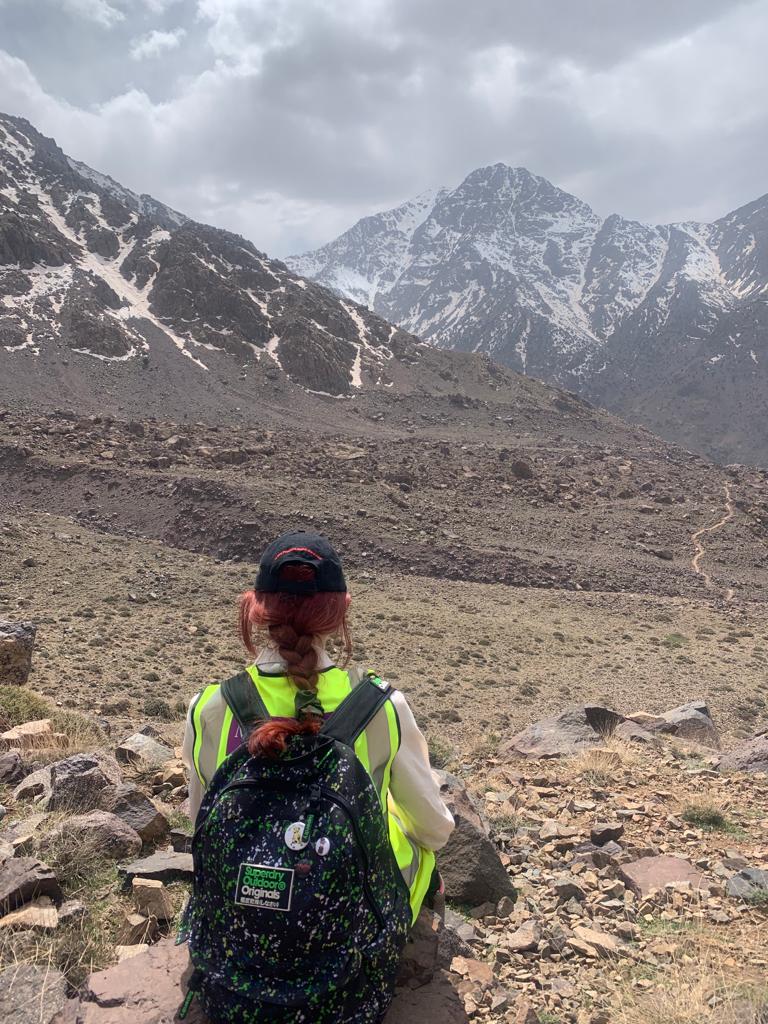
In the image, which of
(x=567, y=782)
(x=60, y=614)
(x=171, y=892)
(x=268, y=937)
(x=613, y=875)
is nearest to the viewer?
(x=268, y=937)

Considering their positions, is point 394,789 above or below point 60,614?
above

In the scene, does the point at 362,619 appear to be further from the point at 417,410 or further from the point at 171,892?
the point at 417,410

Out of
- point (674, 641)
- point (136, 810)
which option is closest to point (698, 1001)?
point (136, 810)

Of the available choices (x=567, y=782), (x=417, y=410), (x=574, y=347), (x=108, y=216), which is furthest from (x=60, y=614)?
(x=574, y=347)

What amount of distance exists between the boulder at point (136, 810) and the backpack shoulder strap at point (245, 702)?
2.54 m

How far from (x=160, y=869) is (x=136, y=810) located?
0.80 m

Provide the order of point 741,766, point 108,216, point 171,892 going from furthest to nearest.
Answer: point 108,216 → point 741,766 → point 171,892

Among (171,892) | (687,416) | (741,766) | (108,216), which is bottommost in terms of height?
(741,766)

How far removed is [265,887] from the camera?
1988mm

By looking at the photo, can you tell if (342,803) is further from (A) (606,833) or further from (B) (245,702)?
(A) (606,833)

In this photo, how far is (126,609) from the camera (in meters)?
16.4

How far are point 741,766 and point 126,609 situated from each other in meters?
14.1

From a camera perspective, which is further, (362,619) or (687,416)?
(687,416)

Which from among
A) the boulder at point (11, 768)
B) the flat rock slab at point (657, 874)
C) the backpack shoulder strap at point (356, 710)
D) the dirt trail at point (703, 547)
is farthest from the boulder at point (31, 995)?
the dirt trail at point (703, 547)
